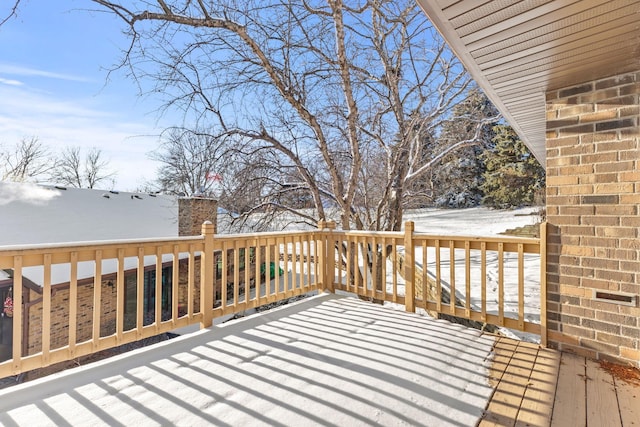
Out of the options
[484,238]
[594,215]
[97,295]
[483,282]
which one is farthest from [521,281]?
[97,295]

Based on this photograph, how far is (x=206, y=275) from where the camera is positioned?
3400 millimetres

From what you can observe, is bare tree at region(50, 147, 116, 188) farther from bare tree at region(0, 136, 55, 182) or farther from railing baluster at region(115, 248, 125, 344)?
railing baluster at region(115, 248, 125, 344)

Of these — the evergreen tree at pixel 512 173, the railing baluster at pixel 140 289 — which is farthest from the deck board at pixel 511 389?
the evergreen tree at pixel 512 173

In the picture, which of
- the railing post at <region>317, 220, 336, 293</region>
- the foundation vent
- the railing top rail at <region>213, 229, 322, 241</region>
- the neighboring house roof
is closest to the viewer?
the foundation vent

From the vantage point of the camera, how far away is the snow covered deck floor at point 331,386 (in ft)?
6.10

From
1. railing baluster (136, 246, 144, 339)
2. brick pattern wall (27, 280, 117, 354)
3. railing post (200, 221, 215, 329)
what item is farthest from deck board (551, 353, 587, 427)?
brick pattern wall (27, 280, 117, 354)

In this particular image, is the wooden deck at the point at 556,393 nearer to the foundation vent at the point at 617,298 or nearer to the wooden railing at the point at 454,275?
the wooden railing at the point at 454,275

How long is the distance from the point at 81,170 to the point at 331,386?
27585 millimetres

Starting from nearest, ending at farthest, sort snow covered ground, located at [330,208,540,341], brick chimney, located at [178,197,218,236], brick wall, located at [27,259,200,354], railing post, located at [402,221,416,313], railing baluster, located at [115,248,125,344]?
railing baluster, located at [115,248,125,344]
railing post, located at [402,221,416,313]
snow covered ground, located at [330,208,540,341]
brick wall, located at [27,259,200,354]
brick chimney, located at [178,197,218,236]

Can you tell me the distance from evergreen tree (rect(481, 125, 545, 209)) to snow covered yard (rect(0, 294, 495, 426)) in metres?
15.7

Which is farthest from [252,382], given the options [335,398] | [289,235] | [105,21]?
[105,21]

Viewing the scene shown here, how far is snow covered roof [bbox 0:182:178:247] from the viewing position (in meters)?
7.75

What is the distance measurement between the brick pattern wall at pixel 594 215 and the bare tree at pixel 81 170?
26.9 m

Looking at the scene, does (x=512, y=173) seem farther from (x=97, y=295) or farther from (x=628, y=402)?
(x=97, y=295)
